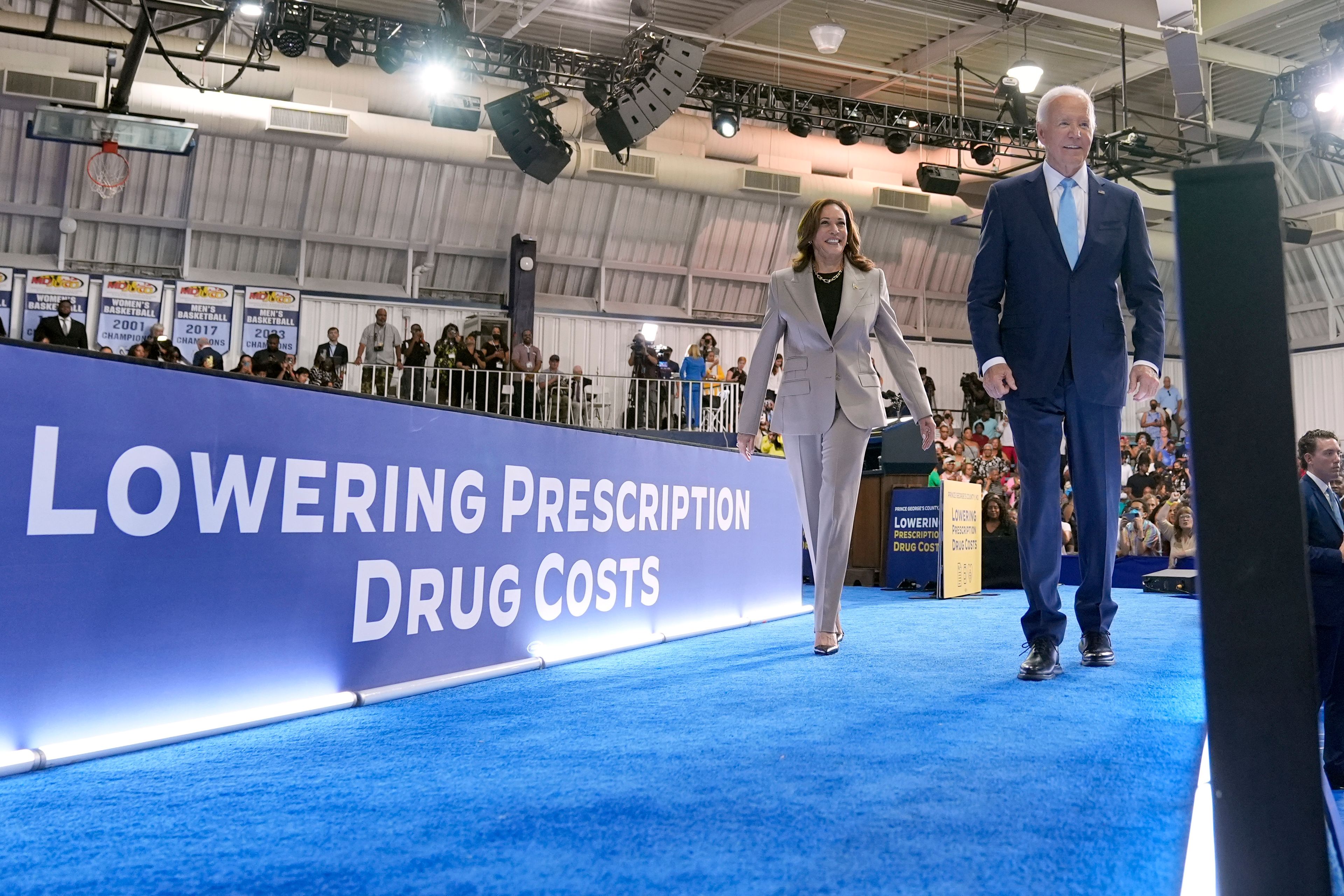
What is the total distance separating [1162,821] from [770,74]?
15364 mm

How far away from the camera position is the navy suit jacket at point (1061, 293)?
2.75 m

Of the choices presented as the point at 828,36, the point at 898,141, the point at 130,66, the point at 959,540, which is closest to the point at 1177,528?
the point at 959,540

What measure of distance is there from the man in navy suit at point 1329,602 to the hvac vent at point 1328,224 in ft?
52.8

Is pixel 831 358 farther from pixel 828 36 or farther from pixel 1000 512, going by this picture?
pixel 828 36

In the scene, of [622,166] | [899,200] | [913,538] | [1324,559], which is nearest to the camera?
[1324,559]

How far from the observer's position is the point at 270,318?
14.4 m

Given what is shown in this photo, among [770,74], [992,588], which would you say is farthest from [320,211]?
[992,588]

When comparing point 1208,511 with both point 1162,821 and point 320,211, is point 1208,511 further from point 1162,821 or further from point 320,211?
point 320,211

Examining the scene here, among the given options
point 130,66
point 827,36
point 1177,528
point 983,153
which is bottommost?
point 1177,528

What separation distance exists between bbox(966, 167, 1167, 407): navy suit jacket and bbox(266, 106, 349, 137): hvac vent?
40.3 ft

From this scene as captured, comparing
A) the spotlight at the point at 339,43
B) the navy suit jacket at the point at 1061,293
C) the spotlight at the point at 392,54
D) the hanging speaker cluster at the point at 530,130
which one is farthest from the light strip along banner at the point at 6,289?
the navy suit jacket at the point at 1061,293

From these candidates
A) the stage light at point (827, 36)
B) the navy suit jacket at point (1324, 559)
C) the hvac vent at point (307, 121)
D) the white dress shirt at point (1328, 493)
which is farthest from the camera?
the hvac vent at point (307, 121)

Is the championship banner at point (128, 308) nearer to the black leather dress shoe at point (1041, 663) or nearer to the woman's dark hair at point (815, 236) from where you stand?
the woman's dark hair at point (815, 236)

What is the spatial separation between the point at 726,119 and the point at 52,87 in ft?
27.2
